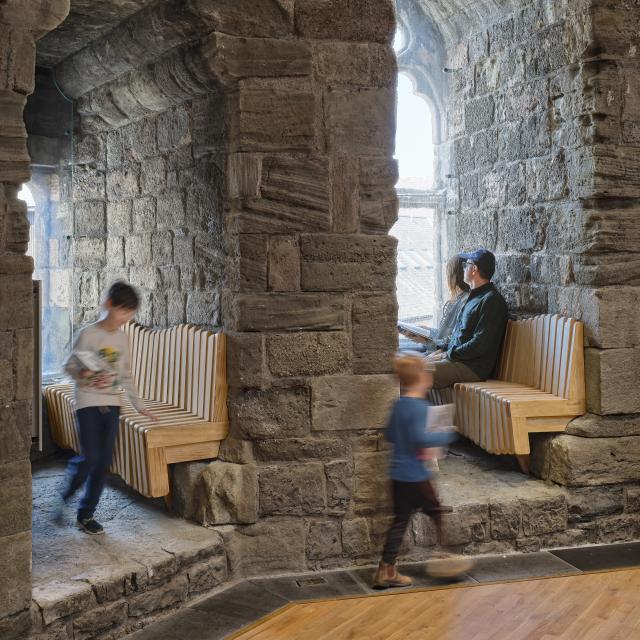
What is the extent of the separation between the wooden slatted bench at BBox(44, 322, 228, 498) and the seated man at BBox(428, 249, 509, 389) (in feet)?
5.06

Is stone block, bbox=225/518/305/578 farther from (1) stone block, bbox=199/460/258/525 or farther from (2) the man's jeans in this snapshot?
(2) the man's jeans

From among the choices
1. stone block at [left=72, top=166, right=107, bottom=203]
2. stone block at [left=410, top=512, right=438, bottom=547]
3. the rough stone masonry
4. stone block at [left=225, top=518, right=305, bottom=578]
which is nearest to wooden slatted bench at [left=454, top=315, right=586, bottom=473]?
the rough stone masonry

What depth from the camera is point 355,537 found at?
4570 mm

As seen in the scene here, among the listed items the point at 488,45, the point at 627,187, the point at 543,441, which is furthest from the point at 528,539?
the point at 488,45

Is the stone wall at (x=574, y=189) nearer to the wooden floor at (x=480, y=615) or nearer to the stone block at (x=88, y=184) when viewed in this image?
the wooden floor at (x=480, y=615)

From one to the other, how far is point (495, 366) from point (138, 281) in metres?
2.27

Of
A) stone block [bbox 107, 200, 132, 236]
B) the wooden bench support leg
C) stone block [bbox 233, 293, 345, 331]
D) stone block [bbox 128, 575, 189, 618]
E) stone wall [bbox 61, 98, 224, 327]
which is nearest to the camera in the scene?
stone block [bbox 128, 575, 189, 618]

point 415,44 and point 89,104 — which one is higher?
point 415,44

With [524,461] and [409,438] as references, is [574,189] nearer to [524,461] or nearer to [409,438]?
[524,461]

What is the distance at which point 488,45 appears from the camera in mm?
5945

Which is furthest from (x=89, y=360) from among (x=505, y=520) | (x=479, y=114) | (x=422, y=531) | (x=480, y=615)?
(x=479, y=114)

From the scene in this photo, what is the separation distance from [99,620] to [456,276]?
3.25 meters

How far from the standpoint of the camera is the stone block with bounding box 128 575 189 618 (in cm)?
385

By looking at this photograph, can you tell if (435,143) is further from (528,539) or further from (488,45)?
(528,539)
